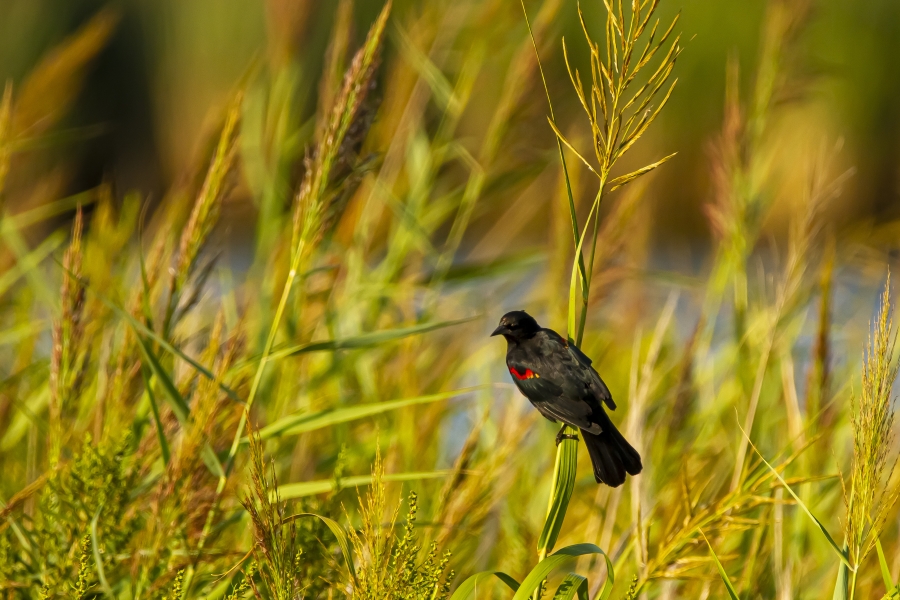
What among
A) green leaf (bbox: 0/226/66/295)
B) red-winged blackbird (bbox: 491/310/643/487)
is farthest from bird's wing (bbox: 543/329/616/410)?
green leaf (bbox: 0/226/66/295)

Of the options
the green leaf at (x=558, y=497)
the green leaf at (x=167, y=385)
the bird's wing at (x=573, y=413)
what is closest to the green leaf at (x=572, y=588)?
the green leaf at (x=558, y=497)

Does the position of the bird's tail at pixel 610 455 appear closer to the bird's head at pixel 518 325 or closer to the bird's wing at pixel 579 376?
the bird's wing at pixel 579 376

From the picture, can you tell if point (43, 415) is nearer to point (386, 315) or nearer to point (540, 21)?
point (386, 315)

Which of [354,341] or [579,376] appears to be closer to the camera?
[579,376]

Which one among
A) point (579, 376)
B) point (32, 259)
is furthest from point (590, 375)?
point (32, 259)

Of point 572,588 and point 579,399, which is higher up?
point 579,399

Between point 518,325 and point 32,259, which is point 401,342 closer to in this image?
point 32,259

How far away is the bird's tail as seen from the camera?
2.71 feet

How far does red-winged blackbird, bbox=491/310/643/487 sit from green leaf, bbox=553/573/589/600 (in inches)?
4.1

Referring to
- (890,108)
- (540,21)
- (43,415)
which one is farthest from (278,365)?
(890,108)

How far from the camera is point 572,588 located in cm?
85

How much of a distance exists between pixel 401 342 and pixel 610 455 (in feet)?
3.61

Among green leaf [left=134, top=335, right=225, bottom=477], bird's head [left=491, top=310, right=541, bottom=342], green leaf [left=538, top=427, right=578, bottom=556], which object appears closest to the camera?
green leaf [left=538, top=427, right=578, bottom=556]

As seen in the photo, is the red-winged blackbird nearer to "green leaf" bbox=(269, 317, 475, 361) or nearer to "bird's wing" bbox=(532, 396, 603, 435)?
"bird's wing" bbox=(532, 396, 603, 435)
